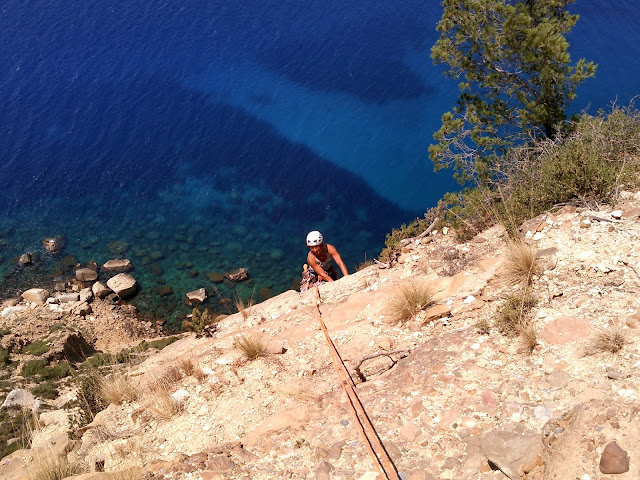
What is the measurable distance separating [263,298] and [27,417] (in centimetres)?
739

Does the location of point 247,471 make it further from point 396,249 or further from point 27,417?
point 396,249

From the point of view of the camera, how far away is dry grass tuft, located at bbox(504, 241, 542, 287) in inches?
241

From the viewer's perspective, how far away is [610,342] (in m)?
4.67

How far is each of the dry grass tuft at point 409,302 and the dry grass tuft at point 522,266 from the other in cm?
103

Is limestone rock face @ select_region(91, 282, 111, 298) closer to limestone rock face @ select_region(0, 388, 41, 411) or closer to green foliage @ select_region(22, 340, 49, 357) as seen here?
green foliage @ select_region(22, 340, 49, 357)

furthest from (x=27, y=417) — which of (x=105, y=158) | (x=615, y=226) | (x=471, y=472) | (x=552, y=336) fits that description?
(x=105, y=158)

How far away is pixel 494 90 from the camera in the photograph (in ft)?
34.9

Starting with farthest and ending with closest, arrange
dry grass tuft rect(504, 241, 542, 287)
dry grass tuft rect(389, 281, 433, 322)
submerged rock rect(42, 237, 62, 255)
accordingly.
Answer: submerged rock rect(42, 237, 62, 255) → dry grass tuft rect(389, 281, 433, 322) → dry grass tuft rect(504, 241, 542, 287)

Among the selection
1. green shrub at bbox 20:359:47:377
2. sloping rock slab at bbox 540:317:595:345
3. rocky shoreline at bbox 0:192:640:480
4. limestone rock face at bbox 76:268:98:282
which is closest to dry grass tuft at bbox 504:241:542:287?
rocky shoreline at bbox 0:192:640:480

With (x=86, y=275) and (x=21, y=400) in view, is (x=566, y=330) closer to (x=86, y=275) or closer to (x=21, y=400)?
(x=21, y=400)

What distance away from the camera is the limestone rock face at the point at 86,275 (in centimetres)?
1491

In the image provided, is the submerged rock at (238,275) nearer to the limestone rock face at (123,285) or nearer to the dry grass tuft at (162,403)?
the limestone rock face at (123,285)

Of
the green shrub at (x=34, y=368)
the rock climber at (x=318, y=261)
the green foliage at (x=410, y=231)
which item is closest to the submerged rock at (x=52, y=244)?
the green shrub at (x=34, y=368)

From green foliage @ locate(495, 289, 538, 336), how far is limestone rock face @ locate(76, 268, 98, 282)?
1254 cm
